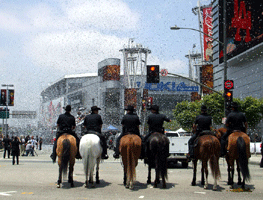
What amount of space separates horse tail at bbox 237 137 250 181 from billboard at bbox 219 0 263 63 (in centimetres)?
3485

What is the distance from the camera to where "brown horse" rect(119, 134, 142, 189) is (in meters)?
11.2

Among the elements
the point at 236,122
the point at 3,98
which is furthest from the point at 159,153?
the point at 3,98

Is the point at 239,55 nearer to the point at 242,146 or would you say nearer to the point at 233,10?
the point at 233,10

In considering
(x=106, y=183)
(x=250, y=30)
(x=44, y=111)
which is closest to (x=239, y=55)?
(x=250, y=30)

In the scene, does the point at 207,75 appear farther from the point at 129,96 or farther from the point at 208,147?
the point at 208,147

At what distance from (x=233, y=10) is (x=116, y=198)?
4505 cm

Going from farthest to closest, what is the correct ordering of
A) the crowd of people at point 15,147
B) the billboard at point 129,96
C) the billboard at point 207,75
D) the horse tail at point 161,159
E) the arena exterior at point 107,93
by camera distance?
the arena exterior at point 107,93 → the billboard at point 129,96 → the billboard at point 207,75 → the crowd of people at point 15,147 → the horse tail at point 161,159

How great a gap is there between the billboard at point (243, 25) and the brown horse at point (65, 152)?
36.2m

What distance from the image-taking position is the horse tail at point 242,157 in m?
11.0

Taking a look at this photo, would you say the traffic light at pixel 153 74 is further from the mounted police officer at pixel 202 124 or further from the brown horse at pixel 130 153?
the brown horse at pixel 130 153

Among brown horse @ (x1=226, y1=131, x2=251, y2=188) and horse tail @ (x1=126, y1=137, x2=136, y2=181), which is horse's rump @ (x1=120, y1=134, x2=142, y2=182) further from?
brown horse @ (x1=226, y1=131, x2=251, y2=188)

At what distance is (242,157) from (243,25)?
3945cm

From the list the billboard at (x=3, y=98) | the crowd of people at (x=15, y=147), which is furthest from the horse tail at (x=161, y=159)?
the billboard at (x=3, y=98)

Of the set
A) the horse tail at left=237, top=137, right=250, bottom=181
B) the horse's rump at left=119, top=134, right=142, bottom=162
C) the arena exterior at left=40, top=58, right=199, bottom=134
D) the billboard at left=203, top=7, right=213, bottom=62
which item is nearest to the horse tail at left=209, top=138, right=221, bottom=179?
the horse tail at left=237, top=137, right=250, bottom=181
